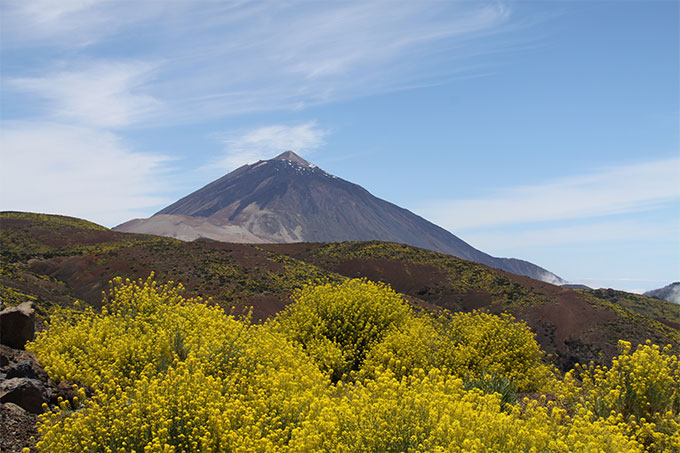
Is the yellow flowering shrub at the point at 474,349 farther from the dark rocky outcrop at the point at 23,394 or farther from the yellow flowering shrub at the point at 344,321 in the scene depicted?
the dark rocky outcrop at the point at 23,394

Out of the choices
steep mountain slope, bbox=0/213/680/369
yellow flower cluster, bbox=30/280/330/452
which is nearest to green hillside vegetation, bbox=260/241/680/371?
steep mountain slope, bbox=0/213/680/369

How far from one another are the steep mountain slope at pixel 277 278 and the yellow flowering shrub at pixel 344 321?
10.1m

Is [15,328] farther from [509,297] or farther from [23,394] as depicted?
[509,297]

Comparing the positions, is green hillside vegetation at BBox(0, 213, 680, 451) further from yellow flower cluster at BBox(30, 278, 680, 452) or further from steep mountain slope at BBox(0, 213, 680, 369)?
steep mountain slope at BBox(0, 213, 680, 369)

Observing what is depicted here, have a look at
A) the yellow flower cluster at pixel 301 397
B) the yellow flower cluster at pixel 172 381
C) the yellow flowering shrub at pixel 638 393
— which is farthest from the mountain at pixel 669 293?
the yellow flower cluster at pixel 172 381

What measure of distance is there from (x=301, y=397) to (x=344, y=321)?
789cm

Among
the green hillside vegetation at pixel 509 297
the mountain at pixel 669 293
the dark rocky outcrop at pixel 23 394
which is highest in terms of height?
Answer: the mountain at pixel 669 293

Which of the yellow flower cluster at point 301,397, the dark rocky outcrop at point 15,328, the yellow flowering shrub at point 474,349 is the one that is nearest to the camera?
the yellow flower cluster at point 301,397

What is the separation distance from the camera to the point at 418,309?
41.7 metres

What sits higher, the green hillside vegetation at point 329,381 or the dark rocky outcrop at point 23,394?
the green hillside vegetation at point 329,381

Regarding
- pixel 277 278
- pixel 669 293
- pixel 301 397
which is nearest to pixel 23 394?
pixel 301 397

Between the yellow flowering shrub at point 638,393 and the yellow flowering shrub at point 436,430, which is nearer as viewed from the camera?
the yellow flowering shrub at point 436,430

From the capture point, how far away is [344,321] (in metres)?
17.4

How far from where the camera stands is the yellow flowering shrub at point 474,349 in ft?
50.7
